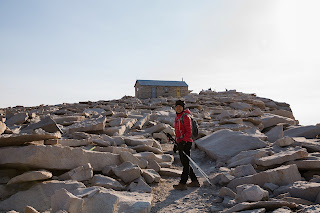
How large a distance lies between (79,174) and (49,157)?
33.4 inches

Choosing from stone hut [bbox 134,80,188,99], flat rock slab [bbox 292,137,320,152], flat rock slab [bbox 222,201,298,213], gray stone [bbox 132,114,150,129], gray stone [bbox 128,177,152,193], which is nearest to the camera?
flat rock slab [bbox 222,201,298,213]

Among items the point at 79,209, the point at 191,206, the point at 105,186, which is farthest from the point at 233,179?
the point at 79,209

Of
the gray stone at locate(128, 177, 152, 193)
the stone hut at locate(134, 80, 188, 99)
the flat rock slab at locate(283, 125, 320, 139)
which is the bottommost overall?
the gray stone at locate(128, 177, 152, 193)

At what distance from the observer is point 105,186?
18.0 ft

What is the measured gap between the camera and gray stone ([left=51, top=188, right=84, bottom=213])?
3.89m

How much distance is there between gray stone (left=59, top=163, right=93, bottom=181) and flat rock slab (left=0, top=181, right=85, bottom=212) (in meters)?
0.35

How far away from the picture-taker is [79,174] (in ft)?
18.7

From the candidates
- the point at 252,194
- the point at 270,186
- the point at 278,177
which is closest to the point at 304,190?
the point at 270,186

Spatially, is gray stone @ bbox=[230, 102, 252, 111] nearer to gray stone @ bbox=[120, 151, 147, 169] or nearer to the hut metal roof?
the hut metal roof

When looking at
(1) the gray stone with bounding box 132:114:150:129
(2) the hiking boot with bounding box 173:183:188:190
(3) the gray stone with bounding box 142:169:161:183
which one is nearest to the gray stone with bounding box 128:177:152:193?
(3) the gray stone with bounding box 142:169:161:183

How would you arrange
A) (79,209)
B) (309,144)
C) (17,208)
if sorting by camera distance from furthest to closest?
(309,144) < (17,208) < (79,209)

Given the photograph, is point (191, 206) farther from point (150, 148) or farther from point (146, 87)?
point (146, 87)

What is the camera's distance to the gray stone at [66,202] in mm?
3895

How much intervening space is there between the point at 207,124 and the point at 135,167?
27.5 ft
